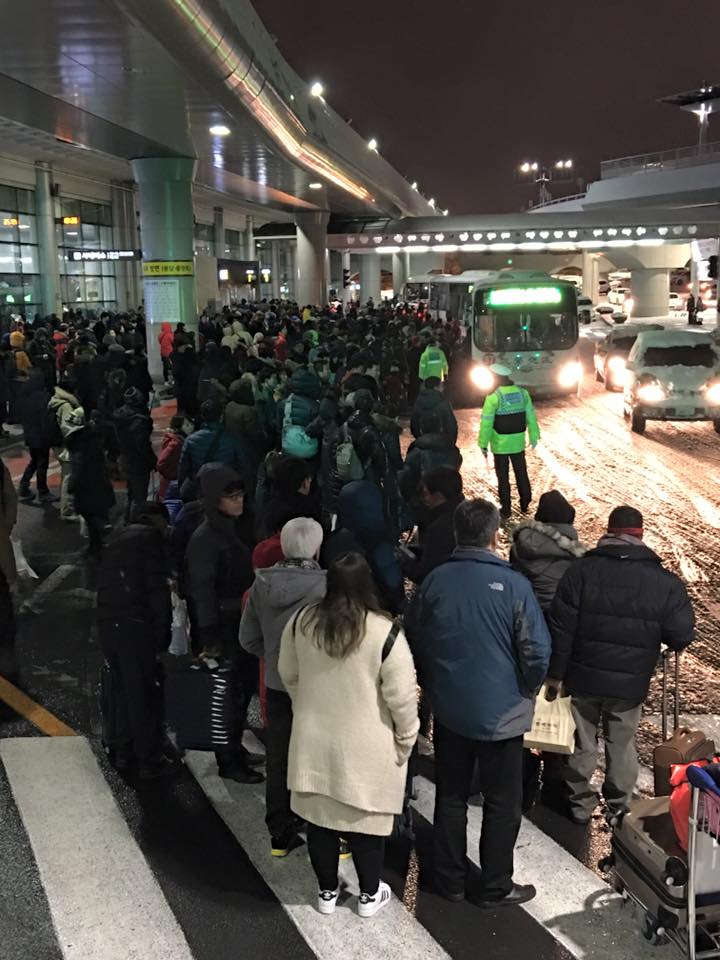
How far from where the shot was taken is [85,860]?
524 centimetres

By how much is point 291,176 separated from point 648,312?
4592cm

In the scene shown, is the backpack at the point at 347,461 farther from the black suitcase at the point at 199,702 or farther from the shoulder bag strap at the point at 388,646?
the shoulder bag strap at the point at 388,646

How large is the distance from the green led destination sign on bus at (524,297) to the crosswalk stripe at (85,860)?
66.9 ft

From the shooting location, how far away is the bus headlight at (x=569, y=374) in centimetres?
2422

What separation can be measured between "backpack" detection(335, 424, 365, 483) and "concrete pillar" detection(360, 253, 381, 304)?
2872 inches

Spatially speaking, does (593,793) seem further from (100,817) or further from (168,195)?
(168,195)

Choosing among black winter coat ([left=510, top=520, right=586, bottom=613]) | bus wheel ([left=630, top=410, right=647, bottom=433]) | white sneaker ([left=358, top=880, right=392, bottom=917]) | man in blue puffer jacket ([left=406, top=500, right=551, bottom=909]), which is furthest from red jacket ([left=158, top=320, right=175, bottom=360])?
white sneaker ([left=358, top=880, right=392, bottom=917])

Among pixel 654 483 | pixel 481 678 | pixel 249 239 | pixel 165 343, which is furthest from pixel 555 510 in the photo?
pixel 249 239

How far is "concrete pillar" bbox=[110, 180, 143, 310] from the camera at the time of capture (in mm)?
48656

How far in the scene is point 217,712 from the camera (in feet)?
18.7

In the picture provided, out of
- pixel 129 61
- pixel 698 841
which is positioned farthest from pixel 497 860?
pixel 129 61

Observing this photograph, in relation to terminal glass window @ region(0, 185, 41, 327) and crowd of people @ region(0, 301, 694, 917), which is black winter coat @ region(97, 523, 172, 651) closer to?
crowd of people @ region(0, 301, 694, 917)

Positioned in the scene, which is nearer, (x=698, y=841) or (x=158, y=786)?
(x=698, y=841)

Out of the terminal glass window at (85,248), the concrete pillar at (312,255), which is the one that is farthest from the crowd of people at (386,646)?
the concrete pillar at (312,255)
